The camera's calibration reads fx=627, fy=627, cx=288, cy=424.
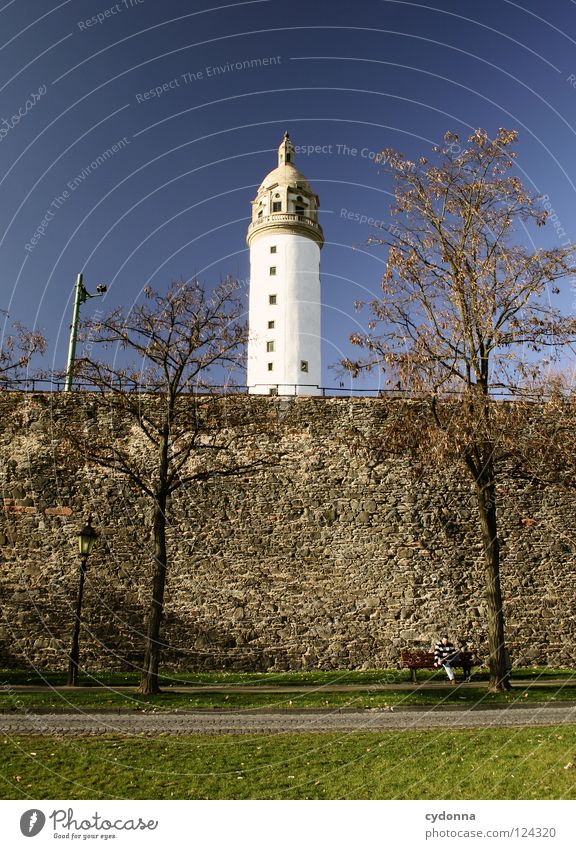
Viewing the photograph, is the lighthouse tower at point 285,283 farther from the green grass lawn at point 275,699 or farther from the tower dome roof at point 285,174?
the green grass lawn at point 275,699

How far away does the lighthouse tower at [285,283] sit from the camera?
3288 centimetres

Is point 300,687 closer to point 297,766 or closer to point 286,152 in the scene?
point 297,766

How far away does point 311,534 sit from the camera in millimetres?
16859

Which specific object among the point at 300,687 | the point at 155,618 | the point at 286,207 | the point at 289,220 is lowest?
the point at 300,687

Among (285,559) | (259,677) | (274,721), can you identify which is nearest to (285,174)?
(285,559)

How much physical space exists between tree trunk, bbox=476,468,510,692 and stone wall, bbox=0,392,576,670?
185 inches

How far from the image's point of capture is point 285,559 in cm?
1662

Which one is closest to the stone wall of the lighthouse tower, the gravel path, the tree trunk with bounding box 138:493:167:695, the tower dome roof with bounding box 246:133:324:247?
the tree trunk with bounding box 138:493:167:695

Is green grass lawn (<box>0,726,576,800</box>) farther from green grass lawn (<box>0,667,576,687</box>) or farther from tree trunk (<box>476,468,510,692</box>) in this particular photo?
green grass lawn (<box>0,667,576,687</box>)

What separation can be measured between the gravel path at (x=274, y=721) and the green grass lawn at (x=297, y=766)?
530 mm

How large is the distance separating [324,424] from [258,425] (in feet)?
6.14

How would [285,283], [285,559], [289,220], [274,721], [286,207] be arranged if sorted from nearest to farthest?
[274,721], [285,559], [285,283], [289,220], [286,207]

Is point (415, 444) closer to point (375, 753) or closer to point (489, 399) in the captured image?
point (489, 399)

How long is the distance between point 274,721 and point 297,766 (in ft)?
8.77
